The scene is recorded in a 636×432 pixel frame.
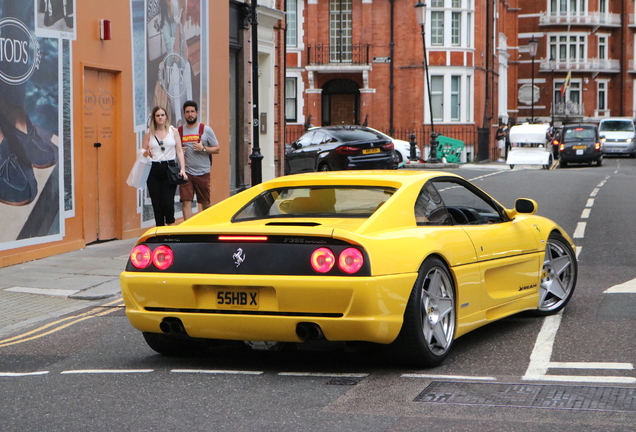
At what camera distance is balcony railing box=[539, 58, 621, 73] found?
7806 cm

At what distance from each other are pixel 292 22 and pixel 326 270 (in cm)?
4396

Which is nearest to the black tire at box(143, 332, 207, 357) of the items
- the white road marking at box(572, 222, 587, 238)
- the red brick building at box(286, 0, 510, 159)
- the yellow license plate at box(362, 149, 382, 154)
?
the white road marking at box(572, 222, 587, 238)

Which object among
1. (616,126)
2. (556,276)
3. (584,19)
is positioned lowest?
(556,276)

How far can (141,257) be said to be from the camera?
621 cm

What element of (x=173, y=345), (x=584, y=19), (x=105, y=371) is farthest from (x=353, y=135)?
(x=584, y=19)

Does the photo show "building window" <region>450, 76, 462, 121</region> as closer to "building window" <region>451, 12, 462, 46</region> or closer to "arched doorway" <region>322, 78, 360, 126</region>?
"building window" <region>451, 12, 462, 46</region>

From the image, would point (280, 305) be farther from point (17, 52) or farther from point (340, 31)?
point (340, 31)

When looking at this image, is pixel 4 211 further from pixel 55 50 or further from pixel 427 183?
pixel 427 183

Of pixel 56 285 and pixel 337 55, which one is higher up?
pixel 337 55

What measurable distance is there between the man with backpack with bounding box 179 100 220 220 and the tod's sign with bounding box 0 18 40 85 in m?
2.23

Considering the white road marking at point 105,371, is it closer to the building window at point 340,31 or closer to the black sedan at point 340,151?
the black sedan at point 340,151

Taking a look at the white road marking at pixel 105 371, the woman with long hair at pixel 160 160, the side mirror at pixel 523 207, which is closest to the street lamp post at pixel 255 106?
the woman with long hair at pixel 160 160

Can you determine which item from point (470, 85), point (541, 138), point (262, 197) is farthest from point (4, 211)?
point (470, 85)

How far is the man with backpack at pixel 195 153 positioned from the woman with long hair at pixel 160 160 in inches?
26.2
